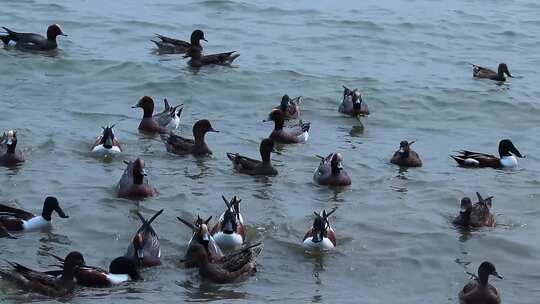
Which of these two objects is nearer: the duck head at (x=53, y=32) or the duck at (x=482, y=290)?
the duck at (x=482, y=290)

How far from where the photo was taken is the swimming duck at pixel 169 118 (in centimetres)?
2044

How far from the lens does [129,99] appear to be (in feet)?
75.0

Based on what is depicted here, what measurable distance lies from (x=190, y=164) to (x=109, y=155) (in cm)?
123

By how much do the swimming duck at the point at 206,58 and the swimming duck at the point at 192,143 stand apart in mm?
6823

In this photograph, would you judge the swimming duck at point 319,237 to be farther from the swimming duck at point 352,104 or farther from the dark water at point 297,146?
the swimming duck at point 352,104

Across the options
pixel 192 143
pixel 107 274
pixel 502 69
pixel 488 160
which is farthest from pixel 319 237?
pixel 502 69

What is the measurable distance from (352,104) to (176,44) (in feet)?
20.4

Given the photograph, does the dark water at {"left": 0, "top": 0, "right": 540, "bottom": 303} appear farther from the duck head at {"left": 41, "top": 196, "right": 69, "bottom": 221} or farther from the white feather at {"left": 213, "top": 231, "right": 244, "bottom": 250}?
the white feather at {"left": 213, "top": 231, "right": 244, "bottom": 250}

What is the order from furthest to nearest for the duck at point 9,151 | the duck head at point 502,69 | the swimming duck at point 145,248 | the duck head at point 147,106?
the duck head at point 502,69 < the duck head at point 147,106 < the duck at point 9,151 < the swimming duck at point 145,248

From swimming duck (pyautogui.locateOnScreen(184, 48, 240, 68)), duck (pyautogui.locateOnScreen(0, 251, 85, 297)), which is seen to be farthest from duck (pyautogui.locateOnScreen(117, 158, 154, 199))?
swimming duck (pyautogui.locateOnScreen(184, 48, 240, 68))

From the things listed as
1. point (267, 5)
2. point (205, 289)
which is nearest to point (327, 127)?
point (205, 289)

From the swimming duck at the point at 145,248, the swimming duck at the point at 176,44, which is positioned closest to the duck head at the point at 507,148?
the swimming duck at the point at 145,248

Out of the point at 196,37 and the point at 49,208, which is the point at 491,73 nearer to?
the point at 196,37

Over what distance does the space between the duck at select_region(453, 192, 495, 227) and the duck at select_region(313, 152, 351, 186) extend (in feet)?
6.71
